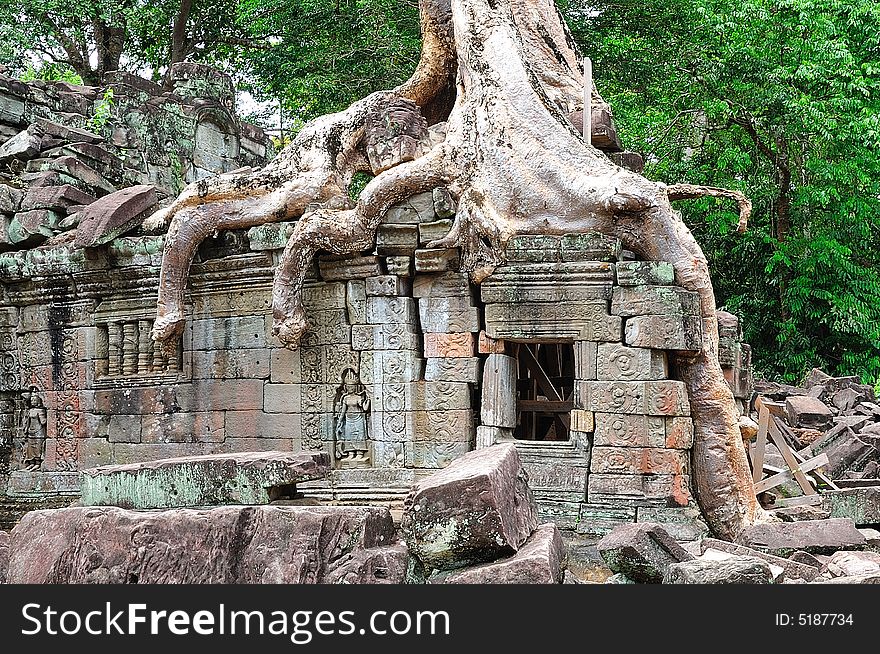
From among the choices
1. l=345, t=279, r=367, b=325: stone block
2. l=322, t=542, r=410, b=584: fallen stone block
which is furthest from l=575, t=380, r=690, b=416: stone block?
l=322, t=542, r=410, b=584: fallen stone block

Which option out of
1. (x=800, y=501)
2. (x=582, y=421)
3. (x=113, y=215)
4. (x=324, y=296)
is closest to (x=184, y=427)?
(x=324, y=296)

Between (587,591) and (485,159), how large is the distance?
17.1ft

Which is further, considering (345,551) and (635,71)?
(635,71)

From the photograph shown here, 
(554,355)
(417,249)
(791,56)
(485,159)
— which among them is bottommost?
(554,355)

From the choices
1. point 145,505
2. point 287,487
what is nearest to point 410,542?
point 287,487

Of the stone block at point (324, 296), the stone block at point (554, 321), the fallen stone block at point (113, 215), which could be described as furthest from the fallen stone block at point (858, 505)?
the fallen stone block at point (113, 215)

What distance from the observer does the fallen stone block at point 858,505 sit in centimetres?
877

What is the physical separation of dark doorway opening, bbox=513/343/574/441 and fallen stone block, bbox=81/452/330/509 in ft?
11.6

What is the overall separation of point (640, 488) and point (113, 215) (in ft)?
18.5

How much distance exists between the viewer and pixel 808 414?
13133mm

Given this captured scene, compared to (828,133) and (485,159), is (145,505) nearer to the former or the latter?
(485,159)

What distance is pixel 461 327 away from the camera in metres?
8.47

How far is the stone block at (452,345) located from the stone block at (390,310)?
0.96 ft

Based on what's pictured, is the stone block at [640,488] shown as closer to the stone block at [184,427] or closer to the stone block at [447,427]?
the stone block at [447,427]
